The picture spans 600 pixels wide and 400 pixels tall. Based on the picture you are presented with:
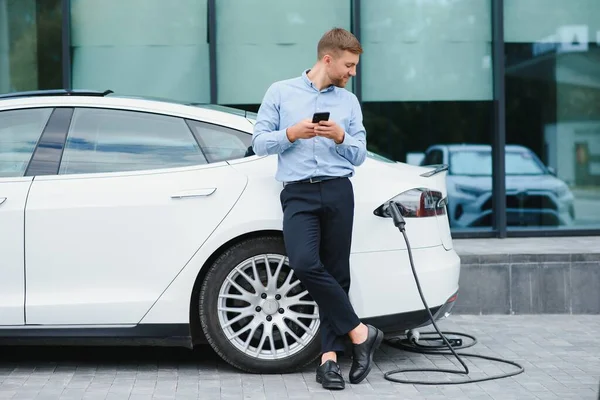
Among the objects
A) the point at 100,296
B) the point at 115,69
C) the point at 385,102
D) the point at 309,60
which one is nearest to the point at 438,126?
the point at 385,102

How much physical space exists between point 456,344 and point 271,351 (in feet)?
5.19

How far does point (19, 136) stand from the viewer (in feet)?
20.9

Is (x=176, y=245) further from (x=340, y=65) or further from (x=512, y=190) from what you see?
(x=512, y=190)

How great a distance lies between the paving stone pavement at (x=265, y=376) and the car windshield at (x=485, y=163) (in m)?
2.85

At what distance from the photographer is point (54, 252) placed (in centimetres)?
612

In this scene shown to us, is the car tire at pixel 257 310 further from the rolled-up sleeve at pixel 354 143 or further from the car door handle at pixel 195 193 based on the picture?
the rolled-up sleeve at pixel 354 143

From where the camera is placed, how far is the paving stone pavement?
19.1ft

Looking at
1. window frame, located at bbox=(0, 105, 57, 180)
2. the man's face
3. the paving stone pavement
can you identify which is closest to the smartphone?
the man's face

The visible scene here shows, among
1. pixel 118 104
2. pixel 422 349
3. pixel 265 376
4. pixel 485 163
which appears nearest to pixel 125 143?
pixel 118 104

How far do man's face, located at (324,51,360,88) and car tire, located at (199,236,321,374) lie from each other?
0.98m

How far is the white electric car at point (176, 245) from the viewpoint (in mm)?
6129

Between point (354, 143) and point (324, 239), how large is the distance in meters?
0.57

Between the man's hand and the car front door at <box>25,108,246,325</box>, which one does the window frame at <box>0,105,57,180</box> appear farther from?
the man's hand

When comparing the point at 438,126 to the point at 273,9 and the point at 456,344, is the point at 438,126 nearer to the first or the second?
the point at 273,9
